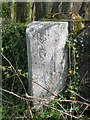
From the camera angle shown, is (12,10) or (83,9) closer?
(83,9)

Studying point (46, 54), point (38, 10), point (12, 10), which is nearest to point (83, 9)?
point (38, 10)

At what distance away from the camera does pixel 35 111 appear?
156 inches

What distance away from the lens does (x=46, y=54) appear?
401 cm

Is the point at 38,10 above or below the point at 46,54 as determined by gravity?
above

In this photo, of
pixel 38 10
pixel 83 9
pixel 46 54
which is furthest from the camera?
pixel 38 10

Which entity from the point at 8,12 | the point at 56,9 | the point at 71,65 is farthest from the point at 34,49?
the point at 8,12

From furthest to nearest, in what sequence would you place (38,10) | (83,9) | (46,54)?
(38,10) < (83,9) < (46,54)

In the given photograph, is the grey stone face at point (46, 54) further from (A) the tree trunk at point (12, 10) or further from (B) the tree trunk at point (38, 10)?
(A) the tree trunk at point (12, 10)

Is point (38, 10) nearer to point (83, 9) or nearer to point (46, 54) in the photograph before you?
point (83, 9)

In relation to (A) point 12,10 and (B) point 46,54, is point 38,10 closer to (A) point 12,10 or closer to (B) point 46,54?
(A) point 12,10

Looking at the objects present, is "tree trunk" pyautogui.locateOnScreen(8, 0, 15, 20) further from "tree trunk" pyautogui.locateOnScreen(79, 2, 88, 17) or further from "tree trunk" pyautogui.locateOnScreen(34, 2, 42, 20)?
"tree trunk" pyautogui.locateOnScreen(79, 2, 88, 17)

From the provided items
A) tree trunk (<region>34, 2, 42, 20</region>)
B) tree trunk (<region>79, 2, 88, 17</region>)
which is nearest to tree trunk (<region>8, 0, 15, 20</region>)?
tree trunk (<region>34, 2, 42, 20</region>)

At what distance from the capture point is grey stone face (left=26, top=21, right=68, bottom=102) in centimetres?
398

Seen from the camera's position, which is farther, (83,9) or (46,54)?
(83,9)
